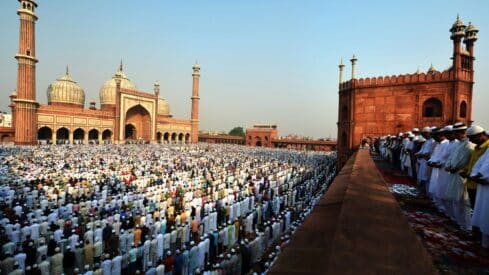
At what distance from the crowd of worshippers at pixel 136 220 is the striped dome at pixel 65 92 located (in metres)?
22.0

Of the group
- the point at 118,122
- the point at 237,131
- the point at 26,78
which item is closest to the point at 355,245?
the point at 26,78

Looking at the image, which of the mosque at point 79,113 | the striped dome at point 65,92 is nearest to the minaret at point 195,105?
the mosque at point 79,113

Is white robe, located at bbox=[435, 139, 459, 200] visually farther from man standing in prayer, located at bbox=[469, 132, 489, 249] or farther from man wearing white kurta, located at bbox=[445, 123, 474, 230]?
man standing in prayer, located at bbox=[469, 132, 489, 249]

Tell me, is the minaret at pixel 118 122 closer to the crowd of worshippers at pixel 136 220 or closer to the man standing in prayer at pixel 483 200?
the crowd of worshippers at pixel 136 220

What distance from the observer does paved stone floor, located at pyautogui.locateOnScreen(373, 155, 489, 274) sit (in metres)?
1.74

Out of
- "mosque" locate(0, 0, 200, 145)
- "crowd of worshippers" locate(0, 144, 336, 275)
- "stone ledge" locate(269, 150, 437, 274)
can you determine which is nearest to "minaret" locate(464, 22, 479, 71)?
"crowd of worshippers" locate(0, 144, 336, 275)

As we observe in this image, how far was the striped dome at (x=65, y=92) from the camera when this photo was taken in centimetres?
3194

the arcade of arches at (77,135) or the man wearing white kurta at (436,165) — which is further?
the arcade of arches at (77,135)

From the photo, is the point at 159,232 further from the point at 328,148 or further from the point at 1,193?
the point at 328,148

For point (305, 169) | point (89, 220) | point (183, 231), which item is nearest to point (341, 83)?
point (305, 169)

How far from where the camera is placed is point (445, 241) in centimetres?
222

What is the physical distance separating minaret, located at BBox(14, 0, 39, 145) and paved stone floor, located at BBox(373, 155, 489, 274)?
98.7 feet

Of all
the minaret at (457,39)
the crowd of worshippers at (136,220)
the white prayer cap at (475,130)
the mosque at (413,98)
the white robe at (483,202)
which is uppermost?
the minaret at (457,39)

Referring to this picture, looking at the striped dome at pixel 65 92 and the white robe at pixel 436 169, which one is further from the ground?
the striped dome at pixel 65 92
